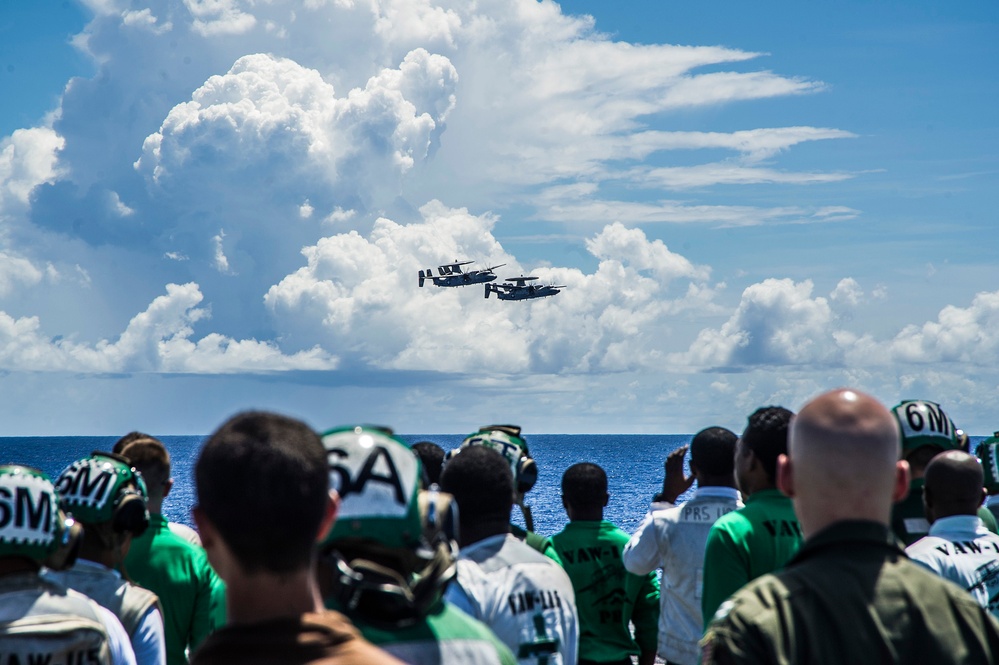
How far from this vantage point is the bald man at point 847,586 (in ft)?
9.87

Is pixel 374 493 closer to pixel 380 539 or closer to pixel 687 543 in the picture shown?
pixel 380 539

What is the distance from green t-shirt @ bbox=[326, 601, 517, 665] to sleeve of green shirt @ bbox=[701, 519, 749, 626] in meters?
2.39

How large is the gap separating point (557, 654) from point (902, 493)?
2.03 m

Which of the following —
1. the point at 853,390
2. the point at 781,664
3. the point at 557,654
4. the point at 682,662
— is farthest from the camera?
the point at 682,662

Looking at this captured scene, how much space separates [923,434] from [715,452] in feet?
4.54

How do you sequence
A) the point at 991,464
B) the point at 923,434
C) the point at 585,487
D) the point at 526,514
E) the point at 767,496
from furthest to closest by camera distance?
1. the point at 991,464
2. the point at 585,487
3. the point at 526,514
4. the point at 923,434
5. the point at 767,496

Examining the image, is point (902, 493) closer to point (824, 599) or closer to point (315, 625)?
point (824, 599)

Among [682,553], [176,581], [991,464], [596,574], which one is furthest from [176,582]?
[991,464]

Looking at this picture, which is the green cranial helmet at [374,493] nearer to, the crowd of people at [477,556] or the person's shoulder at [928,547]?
the crowd of people at [477,556]

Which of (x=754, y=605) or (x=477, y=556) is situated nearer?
(x=754, y=605)

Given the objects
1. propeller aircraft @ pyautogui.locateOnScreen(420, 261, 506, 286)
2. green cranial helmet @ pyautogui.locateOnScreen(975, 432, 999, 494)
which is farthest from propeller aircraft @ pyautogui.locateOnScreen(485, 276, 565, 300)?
green cranial helmet @ pyautogui.locateOnScreen(975, 432, 999, 494)

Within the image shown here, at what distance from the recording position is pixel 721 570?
18.3 ft

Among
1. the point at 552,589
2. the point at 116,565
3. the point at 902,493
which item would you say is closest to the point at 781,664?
the point at 902,493

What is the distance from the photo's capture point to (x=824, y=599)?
121 inches
